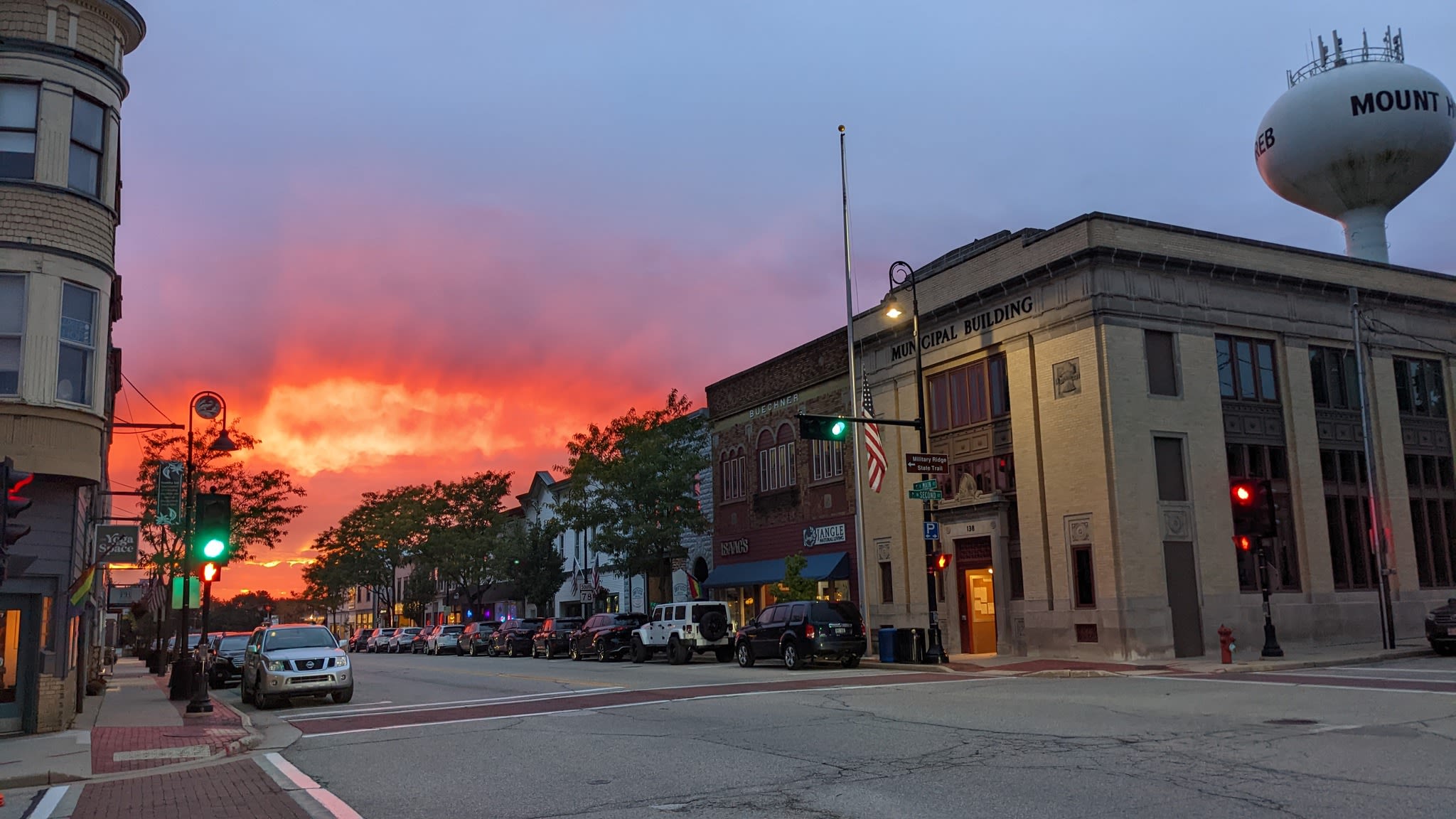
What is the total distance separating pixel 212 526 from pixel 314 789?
9368mm

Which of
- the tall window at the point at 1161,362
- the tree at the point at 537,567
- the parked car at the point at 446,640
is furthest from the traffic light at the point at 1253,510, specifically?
the tree at the point at 537,567

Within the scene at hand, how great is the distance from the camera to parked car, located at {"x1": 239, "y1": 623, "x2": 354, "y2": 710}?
20.9 metres

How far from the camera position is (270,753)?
46.1 feet

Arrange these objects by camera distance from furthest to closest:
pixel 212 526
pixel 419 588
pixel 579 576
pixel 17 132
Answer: pixel 419 588 → pixel 579 576 → pixel 212 526 → pixel 17 132

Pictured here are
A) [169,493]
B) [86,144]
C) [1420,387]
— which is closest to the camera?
[86,144]

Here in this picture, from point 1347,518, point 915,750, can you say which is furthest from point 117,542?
point 1347,518

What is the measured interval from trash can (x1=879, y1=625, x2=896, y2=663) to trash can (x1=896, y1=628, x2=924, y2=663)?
3.5 inches

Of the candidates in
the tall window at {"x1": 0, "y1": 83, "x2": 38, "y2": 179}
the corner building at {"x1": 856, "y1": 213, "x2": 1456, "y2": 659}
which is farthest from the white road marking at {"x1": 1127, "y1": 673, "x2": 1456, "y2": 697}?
the tall window at {"x1": 0, "y1": 83, "x2": 38, "y2": 179}

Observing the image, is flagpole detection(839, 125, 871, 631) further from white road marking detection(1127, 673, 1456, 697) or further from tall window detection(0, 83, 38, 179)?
tall window detection(0, 83, 38, 179)

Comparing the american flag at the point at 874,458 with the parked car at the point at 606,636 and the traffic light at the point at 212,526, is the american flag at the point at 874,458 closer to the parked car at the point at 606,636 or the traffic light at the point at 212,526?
the parked car at the point at 606,636

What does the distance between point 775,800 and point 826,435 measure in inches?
694

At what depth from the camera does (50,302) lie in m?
17.0

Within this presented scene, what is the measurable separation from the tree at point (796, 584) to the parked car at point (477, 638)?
1993cm

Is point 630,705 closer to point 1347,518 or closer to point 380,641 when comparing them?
point 1347,518
